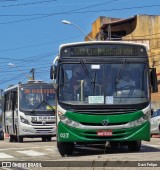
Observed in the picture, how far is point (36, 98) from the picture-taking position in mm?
26562

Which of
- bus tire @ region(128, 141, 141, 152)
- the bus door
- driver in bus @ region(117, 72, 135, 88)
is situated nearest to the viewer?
driver in bus @ region(117, 72, 135, 88)

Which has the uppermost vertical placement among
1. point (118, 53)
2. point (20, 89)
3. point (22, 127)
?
point (118, 53)

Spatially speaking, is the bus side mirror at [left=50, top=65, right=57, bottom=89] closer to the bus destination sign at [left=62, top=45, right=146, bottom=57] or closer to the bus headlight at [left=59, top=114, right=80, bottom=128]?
the bus destination sign at [left=62, top=45, right=146, bottom=57]

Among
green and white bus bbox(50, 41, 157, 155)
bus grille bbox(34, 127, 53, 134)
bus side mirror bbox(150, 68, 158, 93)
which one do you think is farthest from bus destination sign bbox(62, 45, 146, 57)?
bus grille bbox(34, 127, 53, 134)

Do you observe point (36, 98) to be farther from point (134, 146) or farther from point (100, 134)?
point (100, 134)

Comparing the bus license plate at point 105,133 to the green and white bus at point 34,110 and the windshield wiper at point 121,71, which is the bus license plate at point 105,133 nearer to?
the windshield wiper at point 121,71

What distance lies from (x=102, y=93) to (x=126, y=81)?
2.60ft

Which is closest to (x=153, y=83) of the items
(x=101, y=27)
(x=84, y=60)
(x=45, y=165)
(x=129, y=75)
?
(x=129, y=75)

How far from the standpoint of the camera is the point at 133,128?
581 inches

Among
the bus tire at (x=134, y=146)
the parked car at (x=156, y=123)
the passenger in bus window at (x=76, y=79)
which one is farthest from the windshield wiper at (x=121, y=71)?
the parked car at (x=156, y=123)

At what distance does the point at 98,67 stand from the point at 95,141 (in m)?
2.11

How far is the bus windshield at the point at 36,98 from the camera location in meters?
26.3

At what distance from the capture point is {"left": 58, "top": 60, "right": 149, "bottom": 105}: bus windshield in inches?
583

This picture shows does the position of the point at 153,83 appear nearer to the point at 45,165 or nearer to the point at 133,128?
the point at 133,128
